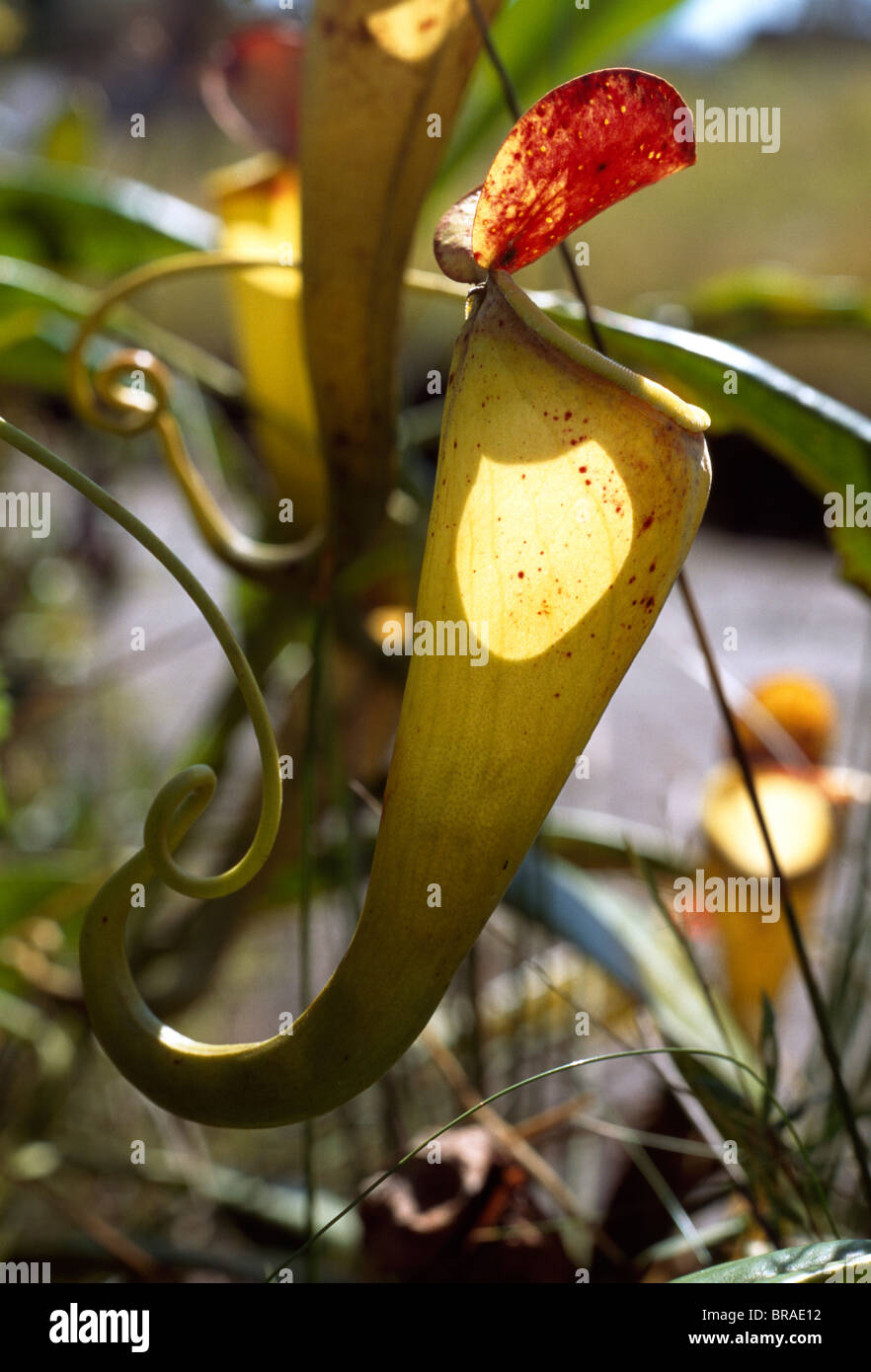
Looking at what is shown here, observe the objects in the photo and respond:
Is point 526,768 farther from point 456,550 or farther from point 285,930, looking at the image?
point 285,930

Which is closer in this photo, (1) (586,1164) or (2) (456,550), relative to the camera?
(2) (456,550)

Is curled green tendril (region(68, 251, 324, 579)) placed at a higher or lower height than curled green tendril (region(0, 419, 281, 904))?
higher

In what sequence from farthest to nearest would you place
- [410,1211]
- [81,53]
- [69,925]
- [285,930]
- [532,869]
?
[81,53], [285,930], [69,925], [532,869], [410,1211]

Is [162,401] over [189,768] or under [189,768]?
over

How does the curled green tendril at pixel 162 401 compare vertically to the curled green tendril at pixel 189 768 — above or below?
above

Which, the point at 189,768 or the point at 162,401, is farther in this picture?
the point at 162,401

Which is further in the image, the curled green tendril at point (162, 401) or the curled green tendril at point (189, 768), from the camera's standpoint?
the curled green tendril at point (162, 401)

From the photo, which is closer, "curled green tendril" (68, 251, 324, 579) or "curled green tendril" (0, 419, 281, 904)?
"curled green tendril" (0, 419, 281, 904)
